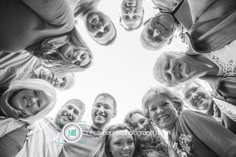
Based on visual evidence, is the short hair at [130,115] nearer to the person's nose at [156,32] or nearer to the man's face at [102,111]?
the man's face at [102,111]

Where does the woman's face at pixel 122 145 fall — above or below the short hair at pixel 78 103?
below

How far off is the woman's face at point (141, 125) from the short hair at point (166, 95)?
7cm

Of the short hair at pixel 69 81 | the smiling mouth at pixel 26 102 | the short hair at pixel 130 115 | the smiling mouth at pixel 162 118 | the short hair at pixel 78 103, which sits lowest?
the smiling mouth at pixel 162 118

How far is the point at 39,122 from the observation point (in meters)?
1.93

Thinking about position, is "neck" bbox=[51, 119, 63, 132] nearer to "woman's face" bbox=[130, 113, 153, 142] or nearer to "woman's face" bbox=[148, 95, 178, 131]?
"woman's face" bbox=[130, 113, 153, 142]

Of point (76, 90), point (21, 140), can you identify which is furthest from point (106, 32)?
point (21, 140)

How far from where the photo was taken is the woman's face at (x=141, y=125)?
1.96 meters

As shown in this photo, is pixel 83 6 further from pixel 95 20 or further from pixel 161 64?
pixel 161 64

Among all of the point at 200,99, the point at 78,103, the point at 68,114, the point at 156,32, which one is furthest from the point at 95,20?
the point at 200,99

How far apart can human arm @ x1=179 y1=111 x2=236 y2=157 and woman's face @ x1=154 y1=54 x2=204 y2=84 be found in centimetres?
30

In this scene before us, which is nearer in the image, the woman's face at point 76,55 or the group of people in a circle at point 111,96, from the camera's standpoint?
the group of people in a circle at point 111,96

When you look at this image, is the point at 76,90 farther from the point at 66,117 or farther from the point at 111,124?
the point at 111,124

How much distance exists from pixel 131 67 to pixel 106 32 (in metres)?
0.43

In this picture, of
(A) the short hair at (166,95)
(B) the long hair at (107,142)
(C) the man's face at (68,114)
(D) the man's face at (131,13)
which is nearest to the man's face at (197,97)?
(A) the short hair at (166,95)
